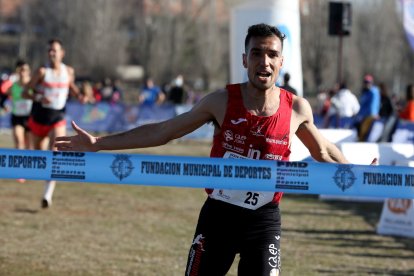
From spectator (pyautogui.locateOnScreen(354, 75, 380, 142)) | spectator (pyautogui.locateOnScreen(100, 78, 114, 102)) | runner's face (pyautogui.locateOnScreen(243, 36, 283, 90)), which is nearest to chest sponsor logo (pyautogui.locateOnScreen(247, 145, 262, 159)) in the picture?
runner's face (pyautogui.locateOnScreen(243, 36, 283, 90))

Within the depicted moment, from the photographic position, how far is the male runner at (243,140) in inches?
211

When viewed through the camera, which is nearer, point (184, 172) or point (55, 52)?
point (184, 172)

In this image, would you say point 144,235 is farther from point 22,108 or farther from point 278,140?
point 22,108

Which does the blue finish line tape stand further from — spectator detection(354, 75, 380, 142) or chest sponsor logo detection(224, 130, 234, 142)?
spectator detection(354, 75, 380, 142)

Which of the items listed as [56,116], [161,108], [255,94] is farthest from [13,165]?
[161,108]

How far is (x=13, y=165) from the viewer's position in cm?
544

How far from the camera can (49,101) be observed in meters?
12.7

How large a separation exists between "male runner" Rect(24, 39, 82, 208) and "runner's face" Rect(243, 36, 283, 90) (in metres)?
7.66

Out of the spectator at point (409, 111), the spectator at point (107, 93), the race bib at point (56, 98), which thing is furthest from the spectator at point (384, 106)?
the spectator at point (107, 93)

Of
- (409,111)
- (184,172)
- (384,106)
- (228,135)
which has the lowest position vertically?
(184,172)

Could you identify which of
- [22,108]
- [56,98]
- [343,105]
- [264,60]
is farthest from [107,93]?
[264,60]

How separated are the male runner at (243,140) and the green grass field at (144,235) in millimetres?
3450

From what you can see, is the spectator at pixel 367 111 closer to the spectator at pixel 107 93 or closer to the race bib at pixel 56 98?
the race bib at pixel 56 98

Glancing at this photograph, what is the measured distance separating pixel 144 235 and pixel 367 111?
1193 centimetres
